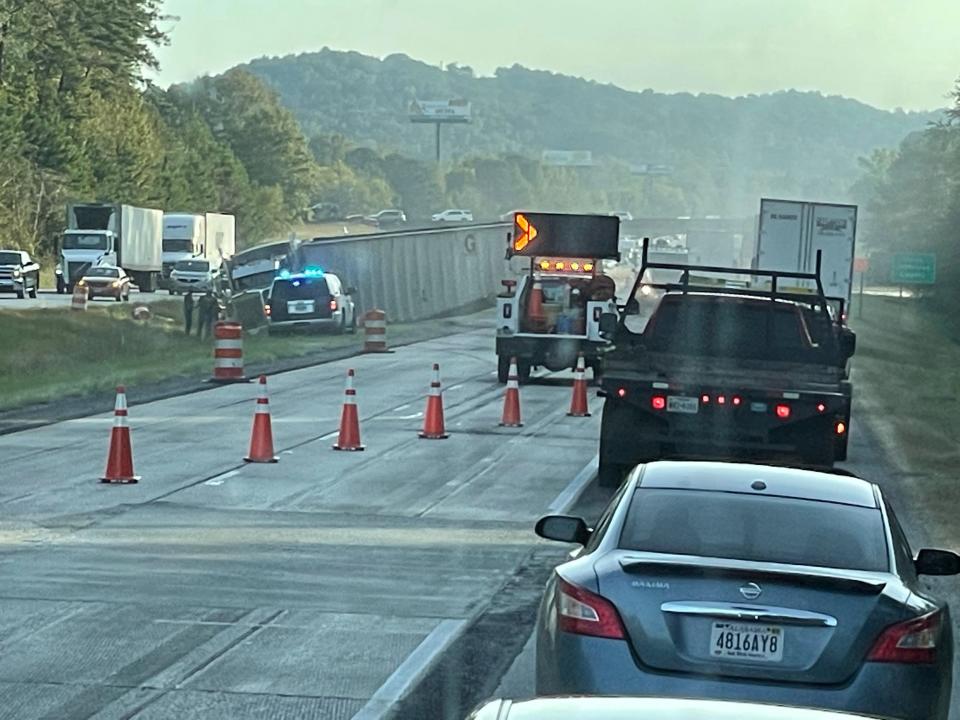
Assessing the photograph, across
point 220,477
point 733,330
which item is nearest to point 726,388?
point 733,330

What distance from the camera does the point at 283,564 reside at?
482 inches

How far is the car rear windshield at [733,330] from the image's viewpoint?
1705cm

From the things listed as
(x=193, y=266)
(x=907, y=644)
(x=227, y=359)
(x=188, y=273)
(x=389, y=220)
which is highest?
(x=907, y=644)

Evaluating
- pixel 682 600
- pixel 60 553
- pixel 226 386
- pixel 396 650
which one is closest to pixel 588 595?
pixel 682 600

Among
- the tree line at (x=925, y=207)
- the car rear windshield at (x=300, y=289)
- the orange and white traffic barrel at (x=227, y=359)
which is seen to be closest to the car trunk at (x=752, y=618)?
the orange and white traffic barrel at (x=227, y=359)

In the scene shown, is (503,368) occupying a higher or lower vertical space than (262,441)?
lower

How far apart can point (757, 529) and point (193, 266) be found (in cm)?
6672

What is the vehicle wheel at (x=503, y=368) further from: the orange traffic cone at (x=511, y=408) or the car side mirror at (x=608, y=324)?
the car side mirror at (x=608, y=324)

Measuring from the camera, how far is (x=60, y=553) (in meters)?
12.6

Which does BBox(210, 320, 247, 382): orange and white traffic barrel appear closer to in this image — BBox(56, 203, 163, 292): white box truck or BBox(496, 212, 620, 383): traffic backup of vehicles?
BBox(496, 212, 620, 383): traffic backup of vehicles

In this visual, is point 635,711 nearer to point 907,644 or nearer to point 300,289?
point 907,644

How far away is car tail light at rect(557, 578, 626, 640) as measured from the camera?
20.8 ft

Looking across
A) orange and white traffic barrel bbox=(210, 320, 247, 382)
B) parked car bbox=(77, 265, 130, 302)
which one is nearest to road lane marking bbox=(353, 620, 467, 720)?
orange and white traffic barrel bbox=(210, 320, 247, 382)

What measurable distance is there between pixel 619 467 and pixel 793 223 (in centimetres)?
3280
